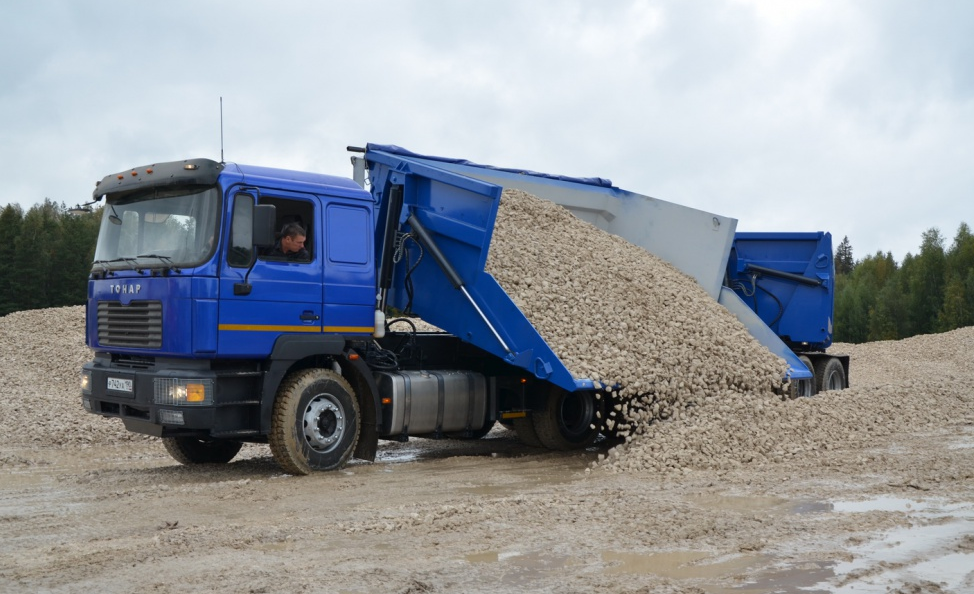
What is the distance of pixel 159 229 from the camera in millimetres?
7793

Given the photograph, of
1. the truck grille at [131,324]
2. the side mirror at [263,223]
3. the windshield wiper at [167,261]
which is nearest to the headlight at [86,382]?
the truck grille at [131,324]

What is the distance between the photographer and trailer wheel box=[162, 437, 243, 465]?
905 cm

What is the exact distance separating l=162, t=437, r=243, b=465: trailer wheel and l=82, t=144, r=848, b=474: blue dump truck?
20 millimetres

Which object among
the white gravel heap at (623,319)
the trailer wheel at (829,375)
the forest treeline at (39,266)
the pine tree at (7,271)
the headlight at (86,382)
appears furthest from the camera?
the forest treeline at (39,266)

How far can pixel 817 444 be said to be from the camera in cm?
879

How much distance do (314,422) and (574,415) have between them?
3.27 m

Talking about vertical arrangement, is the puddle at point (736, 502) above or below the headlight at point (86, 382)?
below

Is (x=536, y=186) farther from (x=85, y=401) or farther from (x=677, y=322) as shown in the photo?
(x=85, y=401)

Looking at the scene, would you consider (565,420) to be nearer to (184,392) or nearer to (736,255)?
(184,392)

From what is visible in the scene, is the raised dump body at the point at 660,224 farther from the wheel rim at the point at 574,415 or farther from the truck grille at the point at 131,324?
the truck grille at the point at 131,324

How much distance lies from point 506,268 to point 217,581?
534 cm

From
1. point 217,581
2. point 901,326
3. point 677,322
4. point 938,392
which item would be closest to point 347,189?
point 677,322

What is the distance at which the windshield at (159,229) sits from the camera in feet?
24.6

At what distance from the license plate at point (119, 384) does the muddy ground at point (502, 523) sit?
80 centimetres
